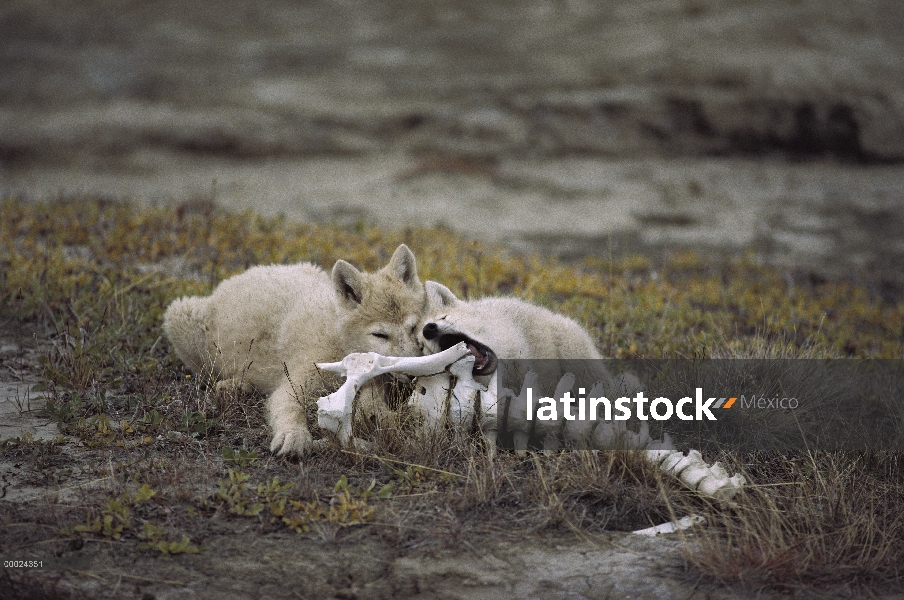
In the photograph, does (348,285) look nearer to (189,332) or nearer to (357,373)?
(357,373)

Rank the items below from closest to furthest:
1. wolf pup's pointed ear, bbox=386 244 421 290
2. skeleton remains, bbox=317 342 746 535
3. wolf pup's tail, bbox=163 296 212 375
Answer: skeleton remains, bbox=317 342 746 535, wolf pup's pointed ear, bbox=386 244 421 290, wolf pup's tail, bbox=163 296 212 375

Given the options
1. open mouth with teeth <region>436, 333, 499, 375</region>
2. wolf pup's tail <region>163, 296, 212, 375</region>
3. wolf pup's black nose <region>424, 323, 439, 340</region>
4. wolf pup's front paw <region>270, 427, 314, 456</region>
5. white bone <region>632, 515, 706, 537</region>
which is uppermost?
wolf pup's black nose <region>424, 323, 439, 340</region>

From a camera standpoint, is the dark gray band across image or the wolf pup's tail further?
the wolf pup's tail

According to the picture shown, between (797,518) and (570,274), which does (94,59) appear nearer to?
(570,274)

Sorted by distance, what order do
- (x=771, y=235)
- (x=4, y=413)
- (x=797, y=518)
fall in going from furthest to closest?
(x=771, y=235), (x=4, y=413), (x=797, y=518)

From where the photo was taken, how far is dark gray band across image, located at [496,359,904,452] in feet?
15.0

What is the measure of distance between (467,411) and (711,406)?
178 centimetres

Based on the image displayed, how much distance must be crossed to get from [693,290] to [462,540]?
21.3ft

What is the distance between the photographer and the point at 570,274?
941 cm

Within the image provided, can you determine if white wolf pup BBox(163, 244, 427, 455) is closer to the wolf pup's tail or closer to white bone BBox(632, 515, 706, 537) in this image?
the wolf pup's tail

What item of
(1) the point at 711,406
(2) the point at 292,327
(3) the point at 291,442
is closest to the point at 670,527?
(1) the point at 711,406

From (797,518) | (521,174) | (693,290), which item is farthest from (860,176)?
(797,518)

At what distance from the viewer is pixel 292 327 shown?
5582 millimetres

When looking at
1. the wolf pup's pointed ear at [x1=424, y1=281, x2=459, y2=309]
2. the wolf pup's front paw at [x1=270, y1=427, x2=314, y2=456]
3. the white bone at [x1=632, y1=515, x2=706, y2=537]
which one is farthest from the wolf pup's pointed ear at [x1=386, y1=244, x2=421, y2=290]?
the white bone at [x1=632, y1=515, x2=706, y2=537]
